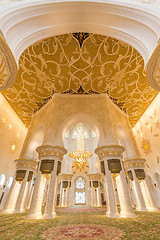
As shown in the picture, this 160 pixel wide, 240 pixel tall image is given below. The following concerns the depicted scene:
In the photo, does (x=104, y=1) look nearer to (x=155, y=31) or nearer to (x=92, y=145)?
(x=155, y=31)

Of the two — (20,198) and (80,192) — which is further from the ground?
(80,192)

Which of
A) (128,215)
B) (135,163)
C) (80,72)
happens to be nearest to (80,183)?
(135,163)

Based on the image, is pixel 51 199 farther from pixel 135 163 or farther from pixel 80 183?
pixel 80 183

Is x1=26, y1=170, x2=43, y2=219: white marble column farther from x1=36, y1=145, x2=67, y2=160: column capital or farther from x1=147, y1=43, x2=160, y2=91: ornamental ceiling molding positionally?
x1=147, y1=43, x2=160, y2=91: ornamental ceiling molding

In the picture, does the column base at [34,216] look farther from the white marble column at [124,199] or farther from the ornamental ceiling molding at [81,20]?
the ornamental ceiling molding at [81,20]

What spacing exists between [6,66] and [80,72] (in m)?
3.60

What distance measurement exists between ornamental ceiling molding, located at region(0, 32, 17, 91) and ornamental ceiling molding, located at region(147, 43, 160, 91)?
2.55 metres

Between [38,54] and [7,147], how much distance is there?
17.6ft

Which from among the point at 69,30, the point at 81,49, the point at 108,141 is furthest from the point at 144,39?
the point at 108,141

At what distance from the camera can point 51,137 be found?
501 centimetres

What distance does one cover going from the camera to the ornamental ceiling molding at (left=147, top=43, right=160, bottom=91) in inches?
90.4

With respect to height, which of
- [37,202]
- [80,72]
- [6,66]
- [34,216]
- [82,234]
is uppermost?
[80,72]

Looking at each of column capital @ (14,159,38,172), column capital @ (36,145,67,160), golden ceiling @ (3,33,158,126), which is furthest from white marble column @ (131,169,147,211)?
column capital @ (14,159,38,172)

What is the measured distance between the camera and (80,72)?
5434 mm
